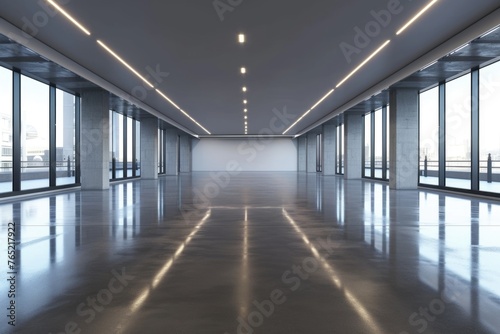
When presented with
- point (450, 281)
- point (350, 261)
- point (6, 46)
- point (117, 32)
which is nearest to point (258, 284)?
point (350, 261)

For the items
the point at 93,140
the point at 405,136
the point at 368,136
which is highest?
the point at 368,136

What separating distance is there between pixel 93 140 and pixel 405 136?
19335 mm

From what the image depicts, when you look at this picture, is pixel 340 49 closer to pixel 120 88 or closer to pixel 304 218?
pixel 304 218

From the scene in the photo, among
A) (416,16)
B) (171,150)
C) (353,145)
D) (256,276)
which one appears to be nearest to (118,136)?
(171,150)

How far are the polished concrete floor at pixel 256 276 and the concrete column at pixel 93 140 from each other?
13.0 m

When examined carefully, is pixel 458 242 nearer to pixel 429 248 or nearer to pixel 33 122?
pixel 429 248

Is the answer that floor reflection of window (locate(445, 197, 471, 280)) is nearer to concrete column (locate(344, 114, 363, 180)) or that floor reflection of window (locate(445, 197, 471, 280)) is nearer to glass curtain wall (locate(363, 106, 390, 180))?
glass curtain wall (locate(363, 106, 390, 180))

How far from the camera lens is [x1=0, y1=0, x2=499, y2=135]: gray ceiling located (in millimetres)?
11602

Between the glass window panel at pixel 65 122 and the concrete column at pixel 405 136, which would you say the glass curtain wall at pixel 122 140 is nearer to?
the glass window panel at pixel 65 122

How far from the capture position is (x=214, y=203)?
15.4 metres

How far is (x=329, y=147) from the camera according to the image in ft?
151

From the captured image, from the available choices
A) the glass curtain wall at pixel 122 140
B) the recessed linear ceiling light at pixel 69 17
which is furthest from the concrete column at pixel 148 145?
the recessed linear ceiling light at pixel 69 17

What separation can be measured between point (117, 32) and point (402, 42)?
35.8 ft

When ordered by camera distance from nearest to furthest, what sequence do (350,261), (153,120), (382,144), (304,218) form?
(350,261) → (304,218) → (382,144) → (153,120)
